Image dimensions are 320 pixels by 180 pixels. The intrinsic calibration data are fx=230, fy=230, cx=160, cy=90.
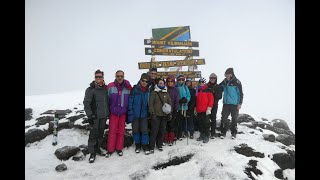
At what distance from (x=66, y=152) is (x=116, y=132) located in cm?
187

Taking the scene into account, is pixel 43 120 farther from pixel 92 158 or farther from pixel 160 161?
pixel 160 161

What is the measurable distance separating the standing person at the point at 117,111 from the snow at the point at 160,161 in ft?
1.36

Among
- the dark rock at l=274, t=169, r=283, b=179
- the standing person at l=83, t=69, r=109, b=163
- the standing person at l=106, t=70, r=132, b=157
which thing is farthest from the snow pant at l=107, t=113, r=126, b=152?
the dark rock at l=274, t=169, r=283, b=179

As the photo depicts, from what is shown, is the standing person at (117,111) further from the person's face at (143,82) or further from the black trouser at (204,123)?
the black trouser at (204,123)

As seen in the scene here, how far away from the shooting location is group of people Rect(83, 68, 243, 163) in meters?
8.13

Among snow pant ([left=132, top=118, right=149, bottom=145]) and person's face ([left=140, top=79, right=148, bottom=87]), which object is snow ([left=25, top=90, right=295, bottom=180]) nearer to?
snow pant ([left=132, top=118, right=149, bottom=145])

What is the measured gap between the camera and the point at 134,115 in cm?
846

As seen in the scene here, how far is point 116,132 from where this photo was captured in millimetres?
8414

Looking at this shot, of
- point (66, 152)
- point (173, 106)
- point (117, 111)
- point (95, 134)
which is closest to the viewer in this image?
point (95, 134)

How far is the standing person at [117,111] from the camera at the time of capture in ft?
27.3

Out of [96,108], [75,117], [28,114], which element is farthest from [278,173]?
[28,114]

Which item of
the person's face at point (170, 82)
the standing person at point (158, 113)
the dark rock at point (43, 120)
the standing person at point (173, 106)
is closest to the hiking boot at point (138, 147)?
the standing person at point (158, 113)

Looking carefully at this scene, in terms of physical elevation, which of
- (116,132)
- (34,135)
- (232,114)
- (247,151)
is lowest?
(247,151)
